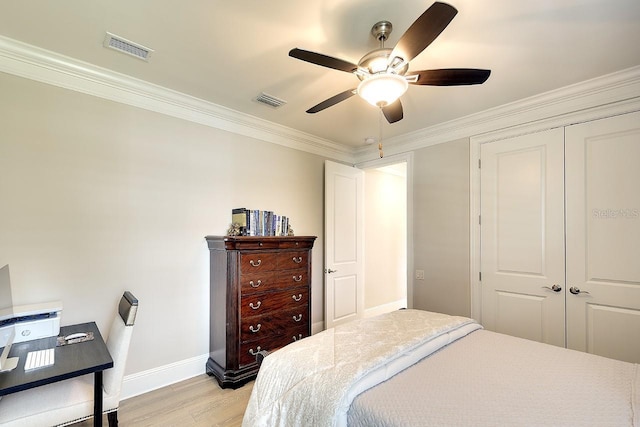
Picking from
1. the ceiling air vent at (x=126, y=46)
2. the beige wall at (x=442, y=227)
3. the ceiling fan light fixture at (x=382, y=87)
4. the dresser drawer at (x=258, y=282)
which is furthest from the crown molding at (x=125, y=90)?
the ceiling fan light fixture at (x=382, y=87)

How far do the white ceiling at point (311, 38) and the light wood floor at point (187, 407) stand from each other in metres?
2.62

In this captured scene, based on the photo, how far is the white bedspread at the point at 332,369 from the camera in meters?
1.23

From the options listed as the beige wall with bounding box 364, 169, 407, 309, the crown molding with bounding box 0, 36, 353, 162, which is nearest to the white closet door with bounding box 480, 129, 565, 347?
the beige wall with bounding box 364, 169, 407, 309

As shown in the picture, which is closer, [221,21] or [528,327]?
[221,21]

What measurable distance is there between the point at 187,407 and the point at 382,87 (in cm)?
269

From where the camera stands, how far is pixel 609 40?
6.28ft

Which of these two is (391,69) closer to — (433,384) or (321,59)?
(321,59)

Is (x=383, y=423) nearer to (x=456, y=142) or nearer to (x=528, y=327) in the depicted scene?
(x=528, y=327)

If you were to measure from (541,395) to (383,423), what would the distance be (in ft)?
2.34

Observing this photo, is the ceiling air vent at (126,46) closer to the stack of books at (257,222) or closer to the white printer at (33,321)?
the stack of books at (257,222)

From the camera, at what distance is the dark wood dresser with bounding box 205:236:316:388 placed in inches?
101

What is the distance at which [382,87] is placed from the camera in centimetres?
167

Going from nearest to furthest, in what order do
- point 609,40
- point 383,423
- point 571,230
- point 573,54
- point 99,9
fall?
1. point 383,423
2. point 99,9
3. point 609,40
4. point 573,54
5. point 571,230

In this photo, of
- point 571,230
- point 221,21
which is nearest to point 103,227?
point 221,21
